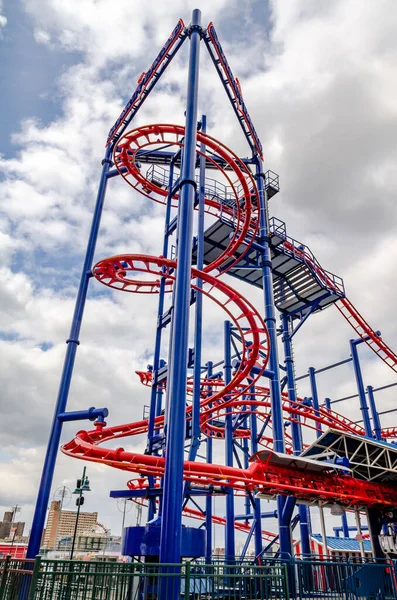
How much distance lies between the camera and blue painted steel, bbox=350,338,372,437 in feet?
76.2

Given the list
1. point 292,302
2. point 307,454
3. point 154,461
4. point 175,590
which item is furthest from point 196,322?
point 292,302

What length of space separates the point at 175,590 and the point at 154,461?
4.74 m

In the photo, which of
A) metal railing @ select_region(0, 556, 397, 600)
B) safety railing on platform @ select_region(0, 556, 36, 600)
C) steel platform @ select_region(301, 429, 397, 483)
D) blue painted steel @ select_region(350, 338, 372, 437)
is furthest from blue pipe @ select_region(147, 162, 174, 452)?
blue painted steel @ select_region(350, 338, 372, 437)

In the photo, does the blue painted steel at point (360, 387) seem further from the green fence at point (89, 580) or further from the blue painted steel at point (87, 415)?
the green fence at point (89, 580)

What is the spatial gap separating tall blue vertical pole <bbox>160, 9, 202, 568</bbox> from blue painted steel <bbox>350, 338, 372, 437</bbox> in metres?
17.4

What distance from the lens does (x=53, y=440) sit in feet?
37.9

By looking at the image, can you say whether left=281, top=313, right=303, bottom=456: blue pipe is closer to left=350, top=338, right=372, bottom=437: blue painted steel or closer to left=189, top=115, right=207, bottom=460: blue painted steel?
left=350, top=338, right=372, bottom=437: blue painted steel

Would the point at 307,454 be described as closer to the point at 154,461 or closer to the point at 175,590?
the point at 154,461

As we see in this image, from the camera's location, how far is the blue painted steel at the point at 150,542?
997 centimetres

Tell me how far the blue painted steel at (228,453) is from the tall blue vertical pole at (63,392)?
5.52m

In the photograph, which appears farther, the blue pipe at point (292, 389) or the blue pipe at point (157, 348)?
the blue pipe at point (292, 389)

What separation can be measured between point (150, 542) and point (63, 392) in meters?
4.51

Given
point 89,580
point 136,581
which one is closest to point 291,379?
point 136,581

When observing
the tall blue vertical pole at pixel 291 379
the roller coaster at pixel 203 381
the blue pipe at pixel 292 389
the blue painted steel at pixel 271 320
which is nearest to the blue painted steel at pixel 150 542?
the roller coaster at pixel 203 381
